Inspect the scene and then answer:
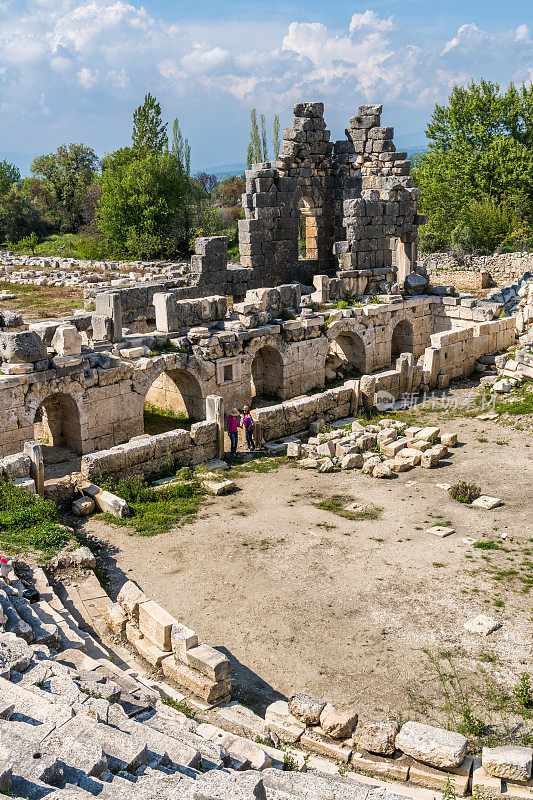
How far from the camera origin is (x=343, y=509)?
12984mm

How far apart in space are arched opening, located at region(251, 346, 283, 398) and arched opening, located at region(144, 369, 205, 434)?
2241 millimetres

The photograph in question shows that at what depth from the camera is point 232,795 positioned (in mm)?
4465

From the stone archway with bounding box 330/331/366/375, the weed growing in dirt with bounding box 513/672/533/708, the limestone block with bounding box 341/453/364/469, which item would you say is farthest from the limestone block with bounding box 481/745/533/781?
the stone archway with bounding box 330/331/366/375

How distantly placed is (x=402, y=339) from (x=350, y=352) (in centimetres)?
260

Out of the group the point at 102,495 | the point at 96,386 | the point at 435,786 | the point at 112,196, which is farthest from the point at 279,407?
the point at 112,196

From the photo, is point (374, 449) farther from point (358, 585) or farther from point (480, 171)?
point (480, 171)

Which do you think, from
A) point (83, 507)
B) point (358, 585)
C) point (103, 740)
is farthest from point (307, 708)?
point (83, 507)

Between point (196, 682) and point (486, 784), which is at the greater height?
point (196, 682)

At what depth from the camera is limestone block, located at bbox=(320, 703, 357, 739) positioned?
7.30 meters

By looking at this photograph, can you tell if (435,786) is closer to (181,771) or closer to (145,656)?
(181,771)

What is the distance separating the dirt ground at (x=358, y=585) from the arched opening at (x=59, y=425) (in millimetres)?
3229

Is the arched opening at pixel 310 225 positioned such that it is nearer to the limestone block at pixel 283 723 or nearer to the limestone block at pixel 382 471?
the limestone block at pixel 382 471

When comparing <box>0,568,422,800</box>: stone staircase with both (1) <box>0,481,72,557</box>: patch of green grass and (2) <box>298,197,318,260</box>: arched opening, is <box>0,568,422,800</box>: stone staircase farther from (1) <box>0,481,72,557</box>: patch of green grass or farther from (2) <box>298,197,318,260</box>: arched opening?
(2) <box>298,197,318,260</box>: arched opening

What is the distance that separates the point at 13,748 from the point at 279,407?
11962 millimetres
